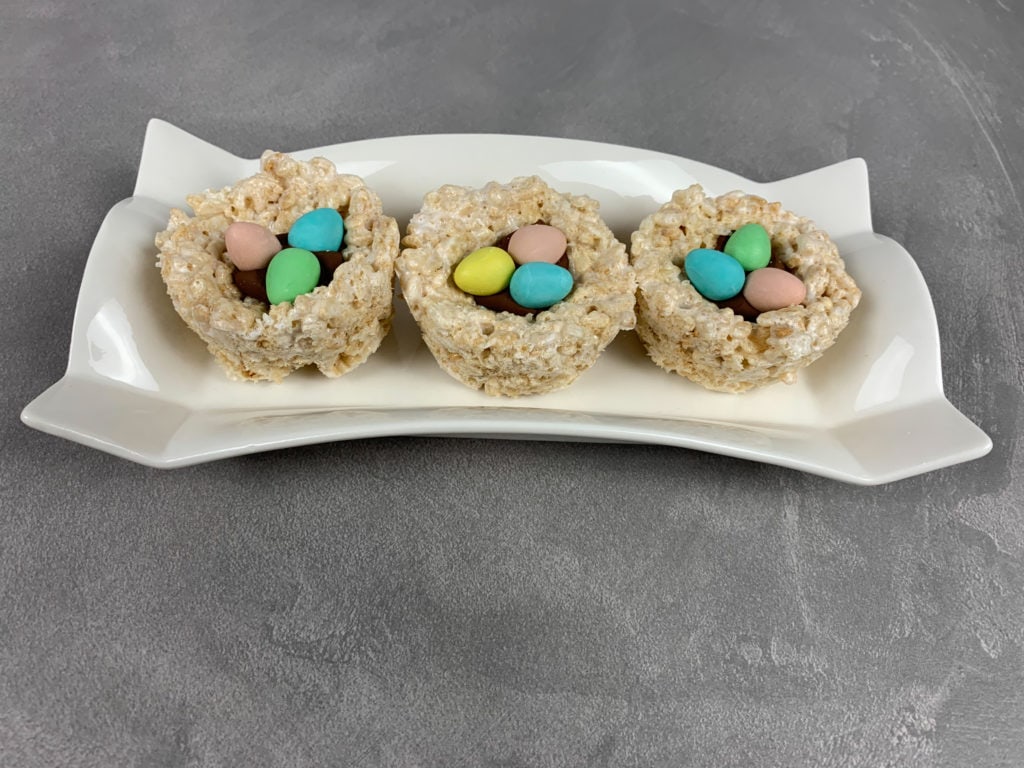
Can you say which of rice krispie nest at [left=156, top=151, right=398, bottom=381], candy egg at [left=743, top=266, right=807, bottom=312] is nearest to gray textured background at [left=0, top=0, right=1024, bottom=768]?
rice krispie nest at [left=156, top=151, right=398, bottom=381]

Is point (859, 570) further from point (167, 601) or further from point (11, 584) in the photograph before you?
point (11, 584)

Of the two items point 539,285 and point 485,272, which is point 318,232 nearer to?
point 485,272

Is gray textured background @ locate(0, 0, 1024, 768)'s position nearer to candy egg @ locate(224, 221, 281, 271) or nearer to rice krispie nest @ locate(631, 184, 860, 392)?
rice krispie nest @ locate(631, 184, 860, 392)

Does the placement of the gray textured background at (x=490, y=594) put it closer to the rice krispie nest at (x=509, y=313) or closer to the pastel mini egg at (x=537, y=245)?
the rice krispie nest at (x=509, y=313)

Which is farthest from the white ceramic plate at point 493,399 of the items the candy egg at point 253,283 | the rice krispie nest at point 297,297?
the candy egg at point 253,283

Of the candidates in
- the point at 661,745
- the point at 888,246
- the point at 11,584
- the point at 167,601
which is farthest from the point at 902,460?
the point at 11,584

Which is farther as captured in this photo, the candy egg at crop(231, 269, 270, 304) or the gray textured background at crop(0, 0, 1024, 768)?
the candy egg at crop(231, 269, 270, 304)

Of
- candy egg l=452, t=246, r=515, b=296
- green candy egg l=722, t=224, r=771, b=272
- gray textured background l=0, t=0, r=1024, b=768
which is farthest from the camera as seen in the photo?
green candy egg l=722, t=224, r=771, b=272
